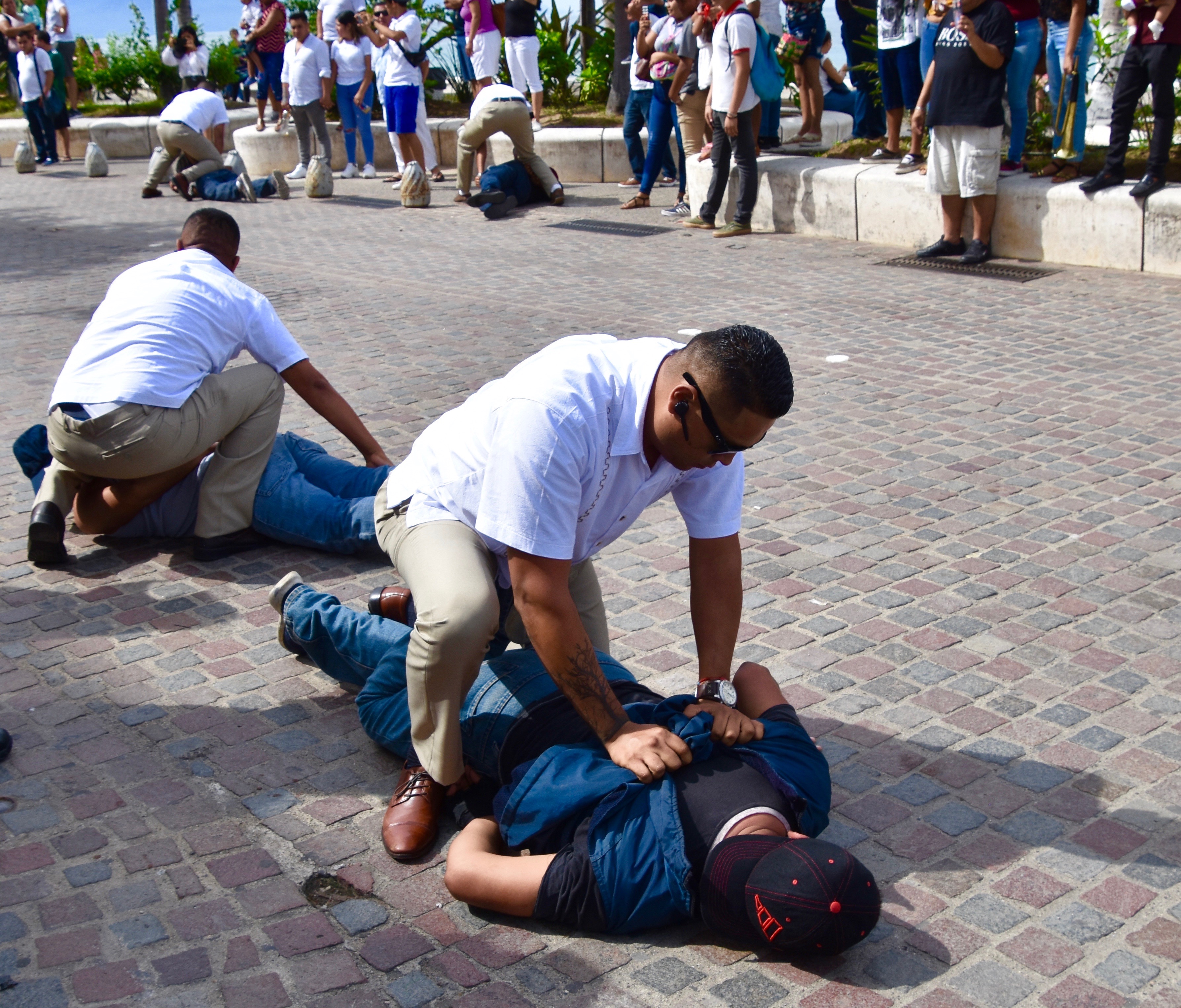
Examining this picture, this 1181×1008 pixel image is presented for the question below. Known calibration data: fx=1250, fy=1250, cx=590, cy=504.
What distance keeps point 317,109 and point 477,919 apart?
13971 mm

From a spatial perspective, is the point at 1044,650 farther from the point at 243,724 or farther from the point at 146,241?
the point at 146,241

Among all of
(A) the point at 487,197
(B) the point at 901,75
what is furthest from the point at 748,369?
(A) the point at 487,197

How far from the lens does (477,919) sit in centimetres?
281

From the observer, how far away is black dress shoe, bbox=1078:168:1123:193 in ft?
28.6

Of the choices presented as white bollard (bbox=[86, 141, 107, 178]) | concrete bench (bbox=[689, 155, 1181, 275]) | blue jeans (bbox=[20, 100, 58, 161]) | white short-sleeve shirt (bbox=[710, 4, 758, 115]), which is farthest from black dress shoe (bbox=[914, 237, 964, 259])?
blue jeans (bbox=[20, 100, 58, 161])

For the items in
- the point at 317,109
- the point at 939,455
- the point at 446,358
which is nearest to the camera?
the point at 939,455

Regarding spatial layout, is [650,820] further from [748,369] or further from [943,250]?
[943,250]

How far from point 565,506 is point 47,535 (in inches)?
112

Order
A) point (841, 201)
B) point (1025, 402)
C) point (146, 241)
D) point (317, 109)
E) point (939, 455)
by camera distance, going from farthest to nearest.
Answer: point (317, 109), point (146, 241), point (841, 201), point (1025, 402), point (939, 455)

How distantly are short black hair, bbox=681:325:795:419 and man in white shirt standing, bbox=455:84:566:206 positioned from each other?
1057 centimetres

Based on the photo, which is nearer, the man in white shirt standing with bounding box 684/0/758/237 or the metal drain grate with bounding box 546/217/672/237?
the man in white shirt standing with bounding box 684/0/758/237

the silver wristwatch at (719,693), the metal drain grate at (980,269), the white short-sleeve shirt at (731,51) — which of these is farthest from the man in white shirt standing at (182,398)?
the white short-sleeve shirt at (731,51)

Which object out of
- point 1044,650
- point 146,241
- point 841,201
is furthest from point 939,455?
point 146,241

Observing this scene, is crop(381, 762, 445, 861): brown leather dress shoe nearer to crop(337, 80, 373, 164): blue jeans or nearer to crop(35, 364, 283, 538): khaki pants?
crop(35, 364, 283, 538): khaki pants
